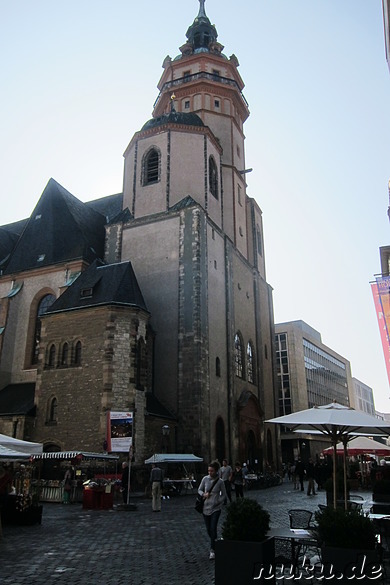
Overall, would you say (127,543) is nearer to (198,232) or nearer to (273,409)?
(198,232)

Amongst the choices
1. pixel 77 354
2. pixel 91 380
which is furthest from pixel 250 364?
pixel 91 380

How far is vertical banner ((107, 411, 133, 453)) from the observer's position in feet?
68.8

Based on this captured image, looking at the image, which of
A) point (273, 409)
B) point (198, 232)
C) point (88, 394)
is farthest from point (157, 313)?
point (273, 409)

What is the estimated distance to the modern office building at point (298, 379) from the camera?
61.4 meters

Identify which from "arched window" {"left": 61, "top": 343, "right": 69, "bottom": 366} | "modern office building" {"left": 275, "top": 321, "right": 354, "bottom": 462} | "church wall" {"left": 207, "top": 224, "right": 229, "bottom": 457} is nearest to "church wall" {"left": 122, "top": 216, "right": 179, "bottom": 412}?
"church wall" {"left": 207, "top": 224, "right": 229, "bottom": 457}

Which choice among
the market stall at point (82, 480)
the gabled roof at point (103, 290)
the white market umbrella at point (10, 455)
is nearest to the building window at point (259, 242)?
the gabled roof at point (103, 290)

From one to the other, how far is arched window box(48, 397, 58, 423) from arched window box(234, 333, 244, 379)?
12.0m

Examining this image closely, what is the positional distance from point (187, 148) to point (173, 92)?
9645 mm

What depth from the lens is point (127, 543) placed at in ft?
32.6

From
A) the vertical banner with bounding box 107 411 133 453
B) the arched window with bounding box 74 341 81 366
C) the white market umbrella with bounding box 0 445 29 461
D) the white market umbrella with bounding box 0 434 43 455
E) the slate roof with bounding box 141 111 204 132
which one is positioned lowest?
the white market umbrella with bounding box 0 445 29 461

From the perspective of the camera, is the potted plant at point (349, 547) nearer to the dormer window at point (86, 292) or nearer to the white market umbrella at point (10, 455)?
the white market umbrella at point (10, 455)

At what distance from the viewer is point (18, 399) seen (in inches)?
1026

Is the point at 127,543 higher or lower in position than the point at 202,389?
lower

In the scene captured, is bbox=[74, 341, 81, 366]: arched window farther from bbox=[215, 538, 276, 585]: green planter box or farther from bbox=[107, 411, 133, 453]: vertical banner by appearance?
bbox=[215, 538, 276, 585]: green planter box
